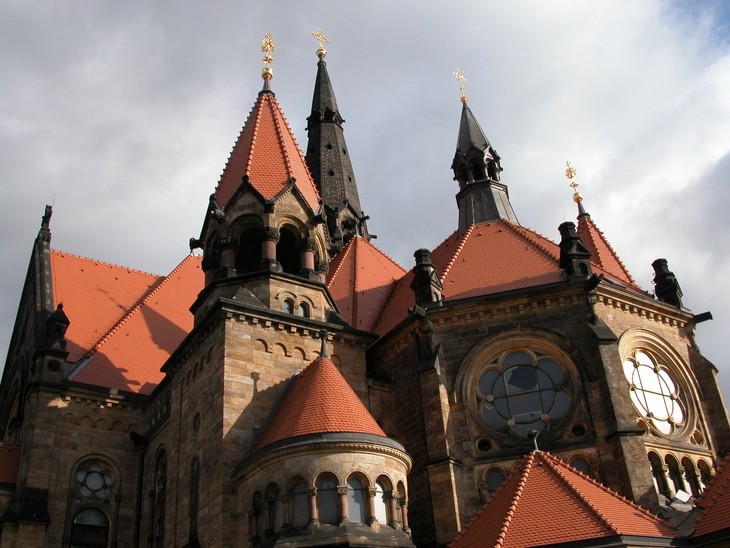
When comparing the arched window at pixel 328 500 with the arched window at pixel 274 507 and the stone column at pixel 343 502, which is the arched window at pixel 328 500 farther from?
the arched window at pixel 274 507

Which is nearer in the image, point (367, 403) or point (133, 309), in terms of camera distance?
point (367, 403)

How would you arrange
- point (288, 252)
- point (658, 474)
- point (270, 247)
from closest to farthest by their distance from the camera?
point (658, 474), point (270, 247), point (288, 252)

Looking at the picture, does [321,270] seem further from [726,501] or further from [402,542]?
[726,501]

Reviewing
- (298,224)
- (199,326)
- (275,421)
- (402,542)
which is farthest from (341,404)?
(298,224)

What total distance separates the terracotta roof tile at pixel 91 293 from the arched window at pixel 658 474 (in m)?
15.9

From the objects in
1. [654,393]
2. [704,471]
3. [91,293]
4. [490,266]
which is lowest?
[704,471]

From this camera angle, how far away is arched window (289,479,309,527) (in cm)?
1383

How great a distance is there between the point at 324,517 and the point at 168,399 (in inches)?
305

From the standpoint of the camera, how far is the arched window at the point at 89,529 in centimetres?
1967

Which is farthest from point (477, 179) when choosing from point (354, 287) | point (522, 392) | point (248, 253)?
point (522, 392)

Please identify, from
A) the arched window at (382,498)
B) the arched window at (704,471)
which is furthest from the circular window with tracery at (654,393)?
the arched window at (382,498)

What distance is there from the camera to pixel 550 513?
12609mm

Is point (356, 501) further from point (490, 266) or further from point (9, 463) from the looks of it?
point (9, 463)

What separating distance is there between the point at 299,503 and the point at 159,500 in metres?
6.75
